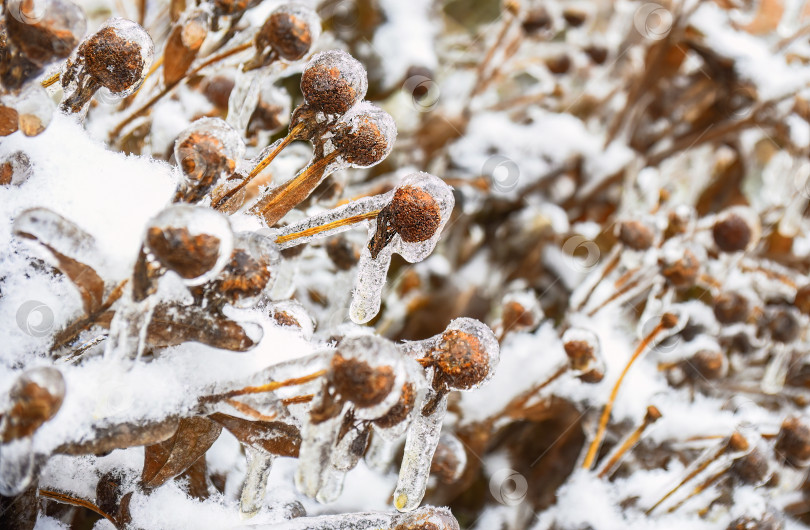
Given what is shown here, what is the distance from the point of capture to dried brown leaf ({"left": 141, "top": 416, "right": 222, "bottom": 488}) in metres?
0.43

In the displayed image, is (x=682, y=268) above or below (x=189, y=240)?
below

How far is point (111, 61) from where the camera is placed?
45 centimetres

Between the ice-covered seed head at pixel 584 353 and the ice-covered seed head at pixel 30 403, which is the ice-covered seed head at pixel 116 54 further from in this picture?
the ice-covered seed head at pixel 584 353

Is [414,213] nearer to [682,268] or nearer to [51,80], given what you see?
[51,80]

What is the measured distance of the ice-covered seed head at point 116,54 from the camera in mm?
450

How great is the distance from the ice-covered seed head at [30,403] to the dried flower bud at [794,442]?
2.12ft

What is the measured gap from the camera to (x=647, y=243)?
0.81 m

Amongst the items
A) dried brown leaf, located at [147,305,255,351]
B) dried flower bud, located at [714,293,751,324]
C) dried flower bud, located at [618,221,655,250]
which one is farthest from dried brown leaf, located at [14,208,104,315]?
dried flower bud, located at [714,293,751,324]

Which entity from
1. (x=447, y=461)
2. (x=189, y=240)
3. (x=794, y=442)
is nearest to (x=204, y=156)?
(x=189, y=240)

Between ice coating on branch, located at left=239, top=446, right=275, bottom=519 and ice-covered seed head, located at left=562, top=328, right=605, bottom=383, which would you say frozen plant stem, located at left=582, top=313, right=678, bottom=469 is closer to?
ice-covered seed head, located at left=562, top=328, right=605, bottom=383

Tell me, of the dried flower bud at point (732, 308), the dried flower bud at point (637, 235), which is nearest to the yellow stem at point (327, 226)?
the dried flower bud at point (637, 235)

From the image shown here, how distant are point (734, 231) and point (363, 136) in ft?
1.76

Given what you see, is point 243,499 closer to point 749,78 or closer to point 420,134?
point 420,134

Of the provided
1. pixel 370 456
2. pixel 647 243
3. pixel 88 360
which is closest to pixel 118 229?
pixel 88 360
